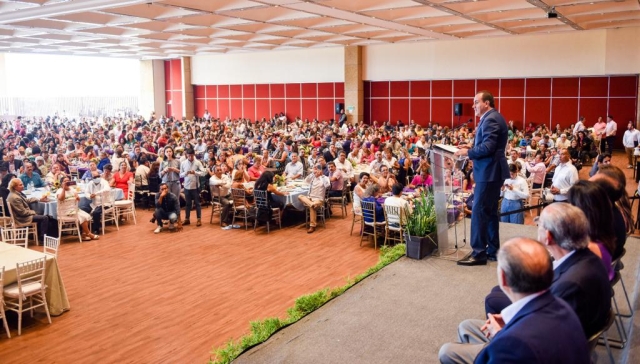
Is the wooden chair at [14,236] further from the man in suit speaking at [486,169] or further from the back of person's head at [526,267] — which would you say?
the back of person's head at [526,267]

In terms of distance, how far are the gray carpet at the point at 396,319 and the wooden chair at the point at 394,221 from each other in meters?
2.69

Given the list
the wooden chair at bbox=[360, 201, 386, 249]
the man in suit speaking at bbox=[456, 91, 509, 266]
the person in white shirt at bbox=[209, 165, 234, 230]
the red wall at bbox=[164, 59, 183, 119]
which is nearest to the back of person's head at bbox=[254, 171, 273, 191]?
the person in white shirt at bbox=[209, 165, 234, 230]

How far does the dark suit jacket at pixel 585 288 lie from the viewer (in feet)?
8.59

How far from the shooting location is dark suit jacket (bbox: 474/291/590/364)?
205cm

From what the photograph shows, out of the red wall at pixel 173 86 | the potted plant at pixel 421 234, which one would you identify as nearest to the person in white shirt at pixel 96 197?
the potted plant at pixel 421 234

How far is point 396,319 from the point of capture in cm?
450

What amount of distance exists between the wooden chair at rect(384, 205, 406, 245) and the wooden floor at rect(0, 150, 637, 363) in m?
0.48

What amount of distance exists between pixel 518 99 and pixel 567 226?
836 inches

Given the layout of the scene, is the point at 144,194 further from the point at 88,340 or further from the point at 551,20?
the point at 551,20

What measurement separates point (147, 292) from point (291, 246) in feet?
9.16

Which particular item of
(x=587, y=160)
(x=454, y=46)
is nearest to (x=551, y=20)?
(x=587, y=160)

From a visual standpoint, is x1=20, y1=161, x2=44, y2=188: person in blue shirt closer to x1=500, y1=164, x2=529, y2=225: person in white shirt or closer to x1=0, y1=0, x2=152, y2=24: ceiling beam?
x1=0, y1=0, x2=152, y2=24: ceiling beam

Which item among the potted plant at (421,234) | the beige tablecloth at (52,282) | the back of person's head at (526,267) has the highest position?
the back of person's head at (526,267)

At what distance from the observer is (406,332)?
4.25m
